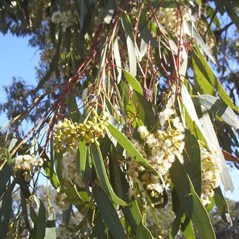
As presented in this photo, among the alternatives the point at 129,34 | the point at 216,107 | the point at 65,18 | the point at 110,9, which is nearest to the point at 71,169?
the point at 216,107

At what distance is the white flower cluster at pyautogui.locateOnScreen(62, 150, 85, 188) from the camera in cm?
126

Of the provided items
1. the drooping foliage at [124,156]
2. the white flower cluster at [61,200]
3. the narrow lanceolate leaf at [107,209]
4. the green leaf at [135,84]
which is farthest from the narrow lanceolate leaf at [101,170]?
the green leaf at [135,84]

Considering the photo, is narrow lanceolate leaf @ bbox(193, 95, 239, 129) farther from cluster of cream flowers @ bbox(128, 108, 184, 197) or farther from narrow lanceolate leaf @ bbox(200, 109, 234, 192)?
cluster of cream flowers @ bbox(128, 108, 184, 197)

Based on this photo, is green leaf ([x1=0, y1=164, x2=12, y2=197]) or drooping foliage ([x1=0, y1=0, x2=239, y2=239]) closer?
drooping foliage ([x1=0, y1=0, x2=239, y2=239])

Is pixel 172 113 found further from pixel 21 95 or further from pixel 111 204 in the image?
pixel 21 95

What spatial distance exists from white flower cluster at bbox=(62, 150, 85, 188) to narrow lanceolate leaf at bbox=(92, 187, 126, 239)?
42 mm

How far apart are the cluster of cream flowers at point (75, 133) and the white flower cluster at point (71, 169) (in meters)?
0.08

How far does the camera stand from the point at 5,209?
4.58ft

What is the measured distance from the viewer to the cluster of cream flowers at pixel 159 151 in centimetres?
119

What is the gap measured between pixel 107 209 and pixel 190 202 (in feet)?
0.67

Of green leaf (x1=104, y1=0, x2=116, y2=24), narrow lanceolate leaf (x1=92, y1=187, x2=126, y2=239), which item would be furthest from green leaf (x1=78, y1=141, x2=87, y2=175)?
green leaf (x1=104, y1=0, x2=116, y2=24)

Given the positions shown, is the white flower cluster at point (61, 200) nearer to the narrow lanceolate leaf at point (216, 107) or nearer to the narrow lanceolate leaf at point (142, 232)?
the narrow lanceolate leaf at point (142, 232)

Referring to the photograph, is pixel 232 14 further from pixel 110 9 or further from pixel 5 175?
pixel 5 175

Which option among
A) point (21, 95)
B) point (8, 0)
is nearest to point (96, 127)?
point (8, 0)
